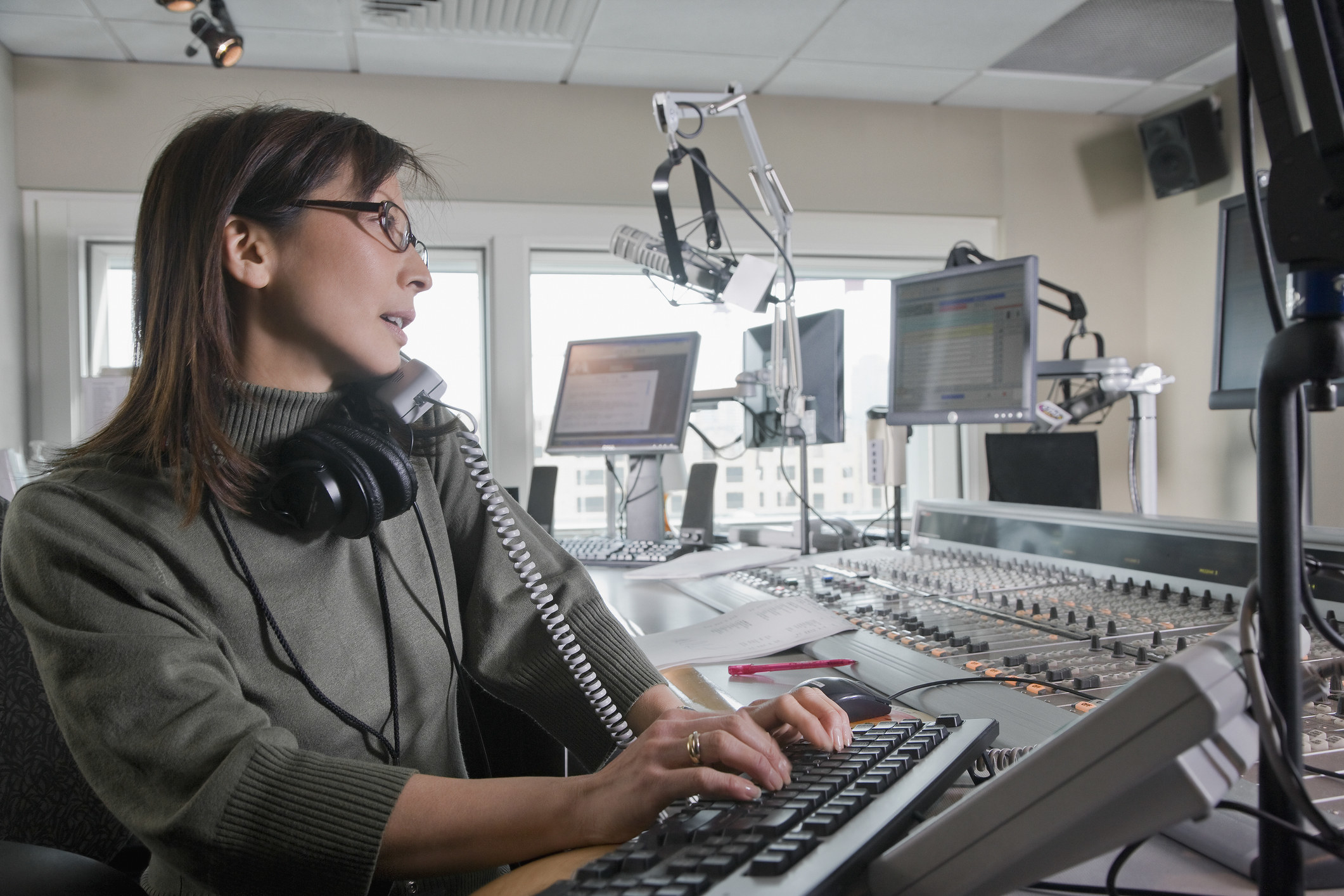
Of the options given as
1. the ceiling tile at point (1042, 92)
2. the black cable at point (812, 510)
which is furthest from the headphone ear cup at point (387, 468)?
the ceiling tile at point (1042, 92)

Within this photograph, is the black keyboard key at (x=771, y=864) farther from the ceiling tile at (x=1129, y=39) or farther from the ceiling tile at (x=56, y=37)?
the ceiling tile at (x=56, y=37)

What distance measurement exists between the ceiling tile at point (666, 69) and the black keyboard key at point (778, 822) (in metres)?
3.08

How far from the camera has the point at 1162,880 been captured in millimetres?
515

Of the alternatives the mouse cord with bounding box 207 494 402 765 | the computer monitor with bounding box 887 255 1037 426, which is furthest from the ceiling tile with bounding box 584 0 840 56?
the mouse cord with bounding box 207 494 402 765

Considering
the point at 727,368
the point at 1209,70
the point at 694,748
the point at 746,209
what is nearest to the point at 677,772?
the point at 694,748

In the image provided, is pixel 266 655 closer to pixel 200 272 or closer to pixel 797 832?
pixel 200 272

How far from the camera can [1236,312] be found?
1512 millimetres

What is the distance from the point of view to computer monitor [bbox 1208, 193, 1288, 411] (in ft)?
4.82

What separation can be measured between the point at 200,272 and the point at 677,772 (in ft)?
2.12

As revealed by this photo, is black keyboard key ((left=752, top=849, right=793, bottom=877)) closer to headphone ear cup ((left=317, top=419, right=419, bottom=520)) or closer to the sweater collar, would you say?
headphone ear cup ((left=317, top=419, right=419, bottom=520))

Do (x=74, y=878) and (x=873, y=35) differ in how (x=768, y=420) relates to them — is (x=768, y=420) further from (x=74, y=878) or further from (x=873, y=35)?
(x=74, y=878)

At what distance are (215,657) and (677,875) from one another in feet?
1.44

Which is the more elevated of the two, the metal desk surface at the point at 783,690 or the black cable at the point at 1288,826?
the black cable at the point at 1288,826

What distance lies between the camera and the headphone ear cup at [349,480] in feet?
2.66
